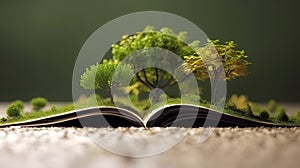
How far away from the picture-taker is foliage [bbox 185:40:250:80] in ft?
14.3

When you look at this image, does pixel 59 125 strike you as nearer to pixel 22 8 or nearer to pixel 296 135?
pixel 296 135

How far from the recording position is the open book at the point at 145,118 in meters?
4.21

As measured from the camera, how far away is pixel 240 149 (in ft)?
9.86

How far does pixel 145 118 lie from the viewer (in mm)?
4312

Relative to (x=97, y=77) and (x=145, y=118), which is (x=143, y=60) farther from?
(x=145, y=118)

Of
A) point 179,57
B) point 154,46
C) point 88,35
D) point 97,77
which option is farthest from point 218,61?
point 88,35

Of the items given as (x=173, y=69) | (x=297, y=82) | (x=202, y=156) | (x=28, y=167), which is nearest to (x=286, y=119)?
(x=173, y=69)

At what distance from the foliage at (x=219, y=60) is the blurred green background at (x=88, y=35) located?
3.69 metres

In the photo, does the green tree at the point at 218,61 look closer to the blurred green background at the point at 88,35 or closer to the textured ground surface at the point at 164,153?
the textured ground surface at the point at 164,153

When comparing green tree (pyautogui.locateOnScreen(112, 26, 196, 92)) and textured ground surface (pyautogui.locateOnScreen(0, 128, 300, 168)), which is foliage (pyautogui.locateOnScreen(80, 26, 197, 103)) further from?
textured ground surface (pyautogui.locateOnScreen(0, 128, 300, 168))

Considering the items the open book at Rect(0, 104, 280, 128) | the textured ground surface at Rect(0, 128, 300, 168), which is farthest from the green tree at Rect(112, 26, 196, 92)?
the textured ground surface at Rect(0, 128, 300, 168)

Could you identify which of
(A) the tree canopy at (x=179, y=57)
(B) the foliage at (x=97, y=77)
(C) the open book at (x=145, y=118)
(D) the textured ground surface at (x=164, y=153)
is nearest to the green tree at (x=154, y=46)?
(A) the tree canopy at (x=179, y=57)

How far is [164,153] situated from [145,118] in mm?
1371

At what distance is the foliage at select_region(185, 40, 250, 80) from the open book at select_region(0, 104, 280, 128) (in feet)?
1.57
